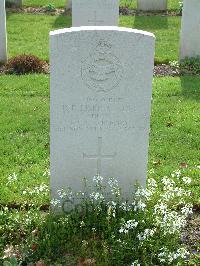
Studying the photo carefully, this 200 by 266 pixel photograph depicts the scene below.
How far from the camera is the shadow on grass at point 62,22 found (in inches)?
543

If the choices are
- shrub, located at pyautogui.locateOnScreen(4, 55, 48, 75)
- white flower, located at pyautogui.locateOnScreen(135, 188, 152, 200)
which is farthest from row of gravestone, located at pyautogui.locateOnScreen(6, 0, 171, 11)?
white flower, located at pyautogui.locateOnScreen(135, 188, 152, 200)

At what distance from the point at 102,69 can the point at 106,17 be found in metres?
5.41

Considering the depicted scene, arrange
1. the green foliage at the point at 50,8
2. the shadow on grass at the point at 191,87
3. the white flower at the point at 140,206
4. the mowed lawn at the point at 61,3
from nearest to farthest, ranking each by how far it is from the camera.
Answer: the white flower at the point at 140,206 < the shadow on grass at the point at 191,87 < the green foliage at the point at 50,8 < the mowed lawn at the point at 61,3

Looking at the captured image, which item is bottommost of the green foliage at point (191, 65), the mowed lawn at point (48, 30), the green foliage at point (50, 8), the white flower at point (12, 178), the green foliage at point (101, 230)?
the green foliage at point (101, 230)

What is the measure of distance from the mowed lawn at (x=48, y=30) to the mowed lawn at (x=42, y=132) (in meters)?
1.83

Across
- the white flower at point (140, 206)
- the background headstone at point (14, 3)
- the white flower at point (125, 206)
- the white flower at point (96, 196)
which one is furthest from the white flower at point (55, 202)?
the background headstone at point (14, 3)

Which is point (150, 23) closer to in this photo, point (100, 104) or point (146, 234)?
point (100, 104)

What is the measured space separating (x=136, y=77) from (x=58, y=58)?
0.73 meters

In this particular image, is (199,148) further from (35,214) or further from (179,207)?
(35,214)

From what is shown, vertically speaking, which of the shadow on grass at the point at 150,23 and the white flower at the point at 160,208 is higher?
the shadow on grass at the point at 150,23

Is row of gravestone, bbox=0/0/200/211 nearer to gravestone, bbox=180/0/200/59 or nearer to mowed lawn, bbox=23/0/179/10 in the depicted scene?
gravestone, bbox=180/0/200/59

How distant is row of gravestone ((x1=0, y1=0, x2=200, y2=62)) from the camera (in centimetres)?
992

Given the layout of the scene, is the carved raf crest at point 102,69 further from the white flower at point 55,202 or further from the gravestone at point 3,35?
the gravestone at point 3,35

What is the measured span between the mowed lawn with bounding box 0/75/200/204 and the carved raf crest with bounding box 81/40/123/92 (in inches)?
50.1
